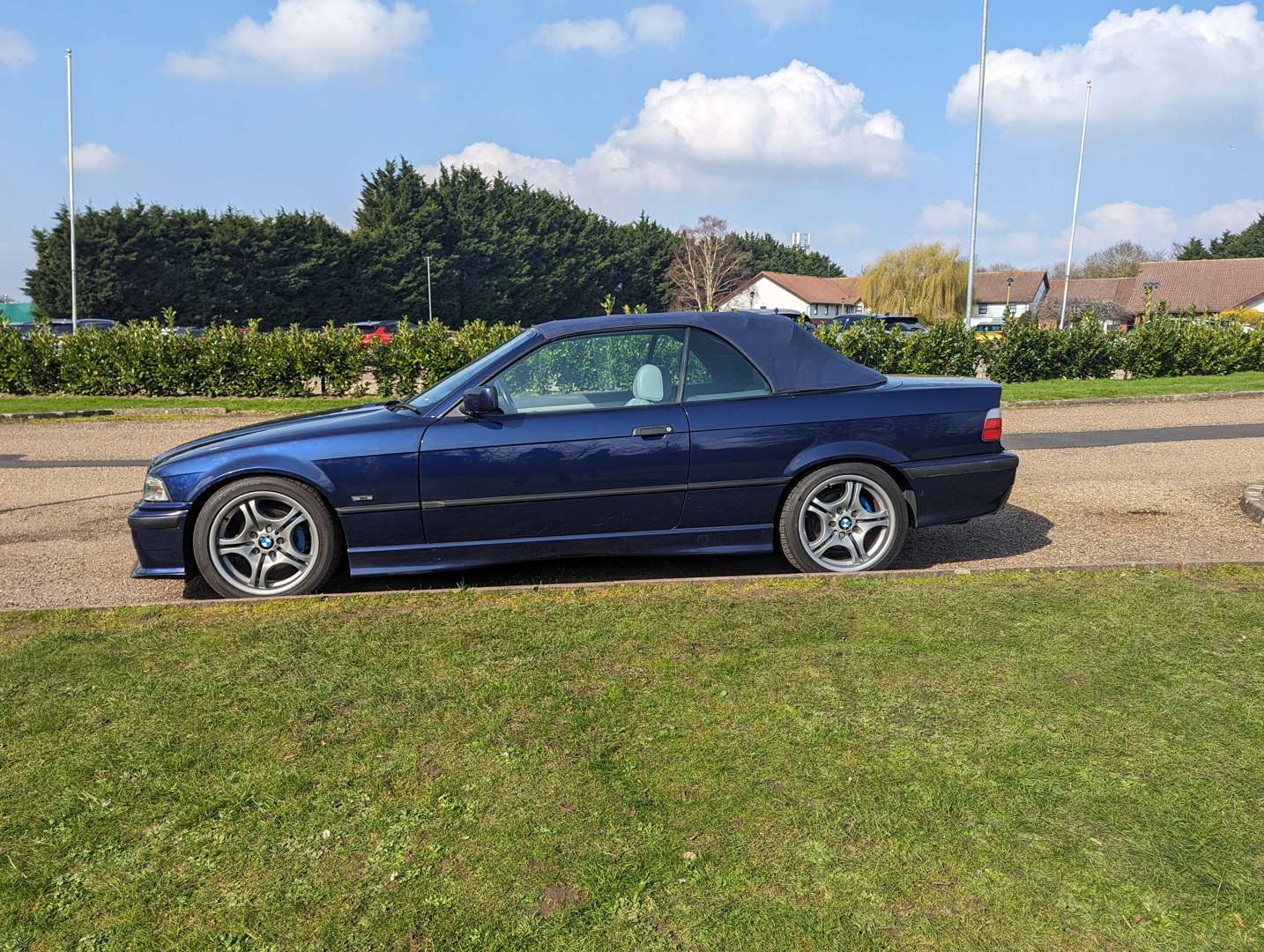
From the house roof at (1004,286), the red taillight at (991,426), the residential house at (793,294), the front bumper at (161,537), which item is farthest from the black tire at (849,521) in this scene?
the house roof at (1004,286)

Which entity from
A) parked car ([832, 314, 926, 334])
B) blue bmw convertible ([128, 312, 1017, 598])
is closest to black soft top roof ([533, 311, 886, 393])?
blue bmw convertible ([128, 312, 1017, 598])

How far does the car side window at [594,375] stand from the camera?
588 centimetres

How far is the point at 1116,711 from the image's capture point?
380 centimetres

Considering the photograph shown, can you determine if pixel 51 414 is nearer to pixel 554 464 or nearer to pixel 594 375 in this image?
pixel 594 375

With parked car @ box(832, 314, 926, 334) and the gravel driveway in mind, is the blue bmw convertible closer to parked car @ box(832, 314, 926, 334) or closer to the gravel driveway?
the gravel driveway

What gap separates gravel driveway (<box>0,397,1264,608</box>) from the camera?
20.5 ft

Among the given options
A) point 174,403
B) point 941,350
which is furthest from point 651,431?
point 941,350

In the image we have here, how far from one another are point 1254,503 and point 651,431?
5063 mm

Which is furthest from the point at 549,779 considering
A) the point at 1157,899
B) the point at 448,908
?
the point at 1157,899

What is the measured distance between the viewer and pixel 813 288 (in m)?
105

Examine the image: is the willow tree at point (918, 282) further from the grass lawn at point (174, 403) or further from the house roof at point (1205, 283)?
the grass lawn at point (174, 403)

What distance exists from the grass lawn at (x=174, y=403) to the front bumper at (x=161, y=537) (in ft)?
33.6

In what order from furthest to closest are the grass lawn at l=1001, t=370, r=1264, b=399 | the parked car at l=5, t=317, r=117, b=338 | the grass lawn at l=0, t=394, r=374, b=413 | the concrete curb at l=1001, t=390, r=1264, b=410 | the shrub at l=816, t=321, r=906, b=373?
the parked car at l=5, t=317, r=117, b=338 → the shrub at l=816, t=321, r=906, b=373 → the grass lawn at l=1001, t=370, r=1264, b=399 → the concrete curb at l=1001, t=390, r=1264, b=410 → the grass lawn at l=0, t=394, r=374, b=413

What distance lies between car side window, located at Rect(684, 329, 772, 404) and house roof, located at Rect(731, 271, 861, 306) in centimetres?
9434
